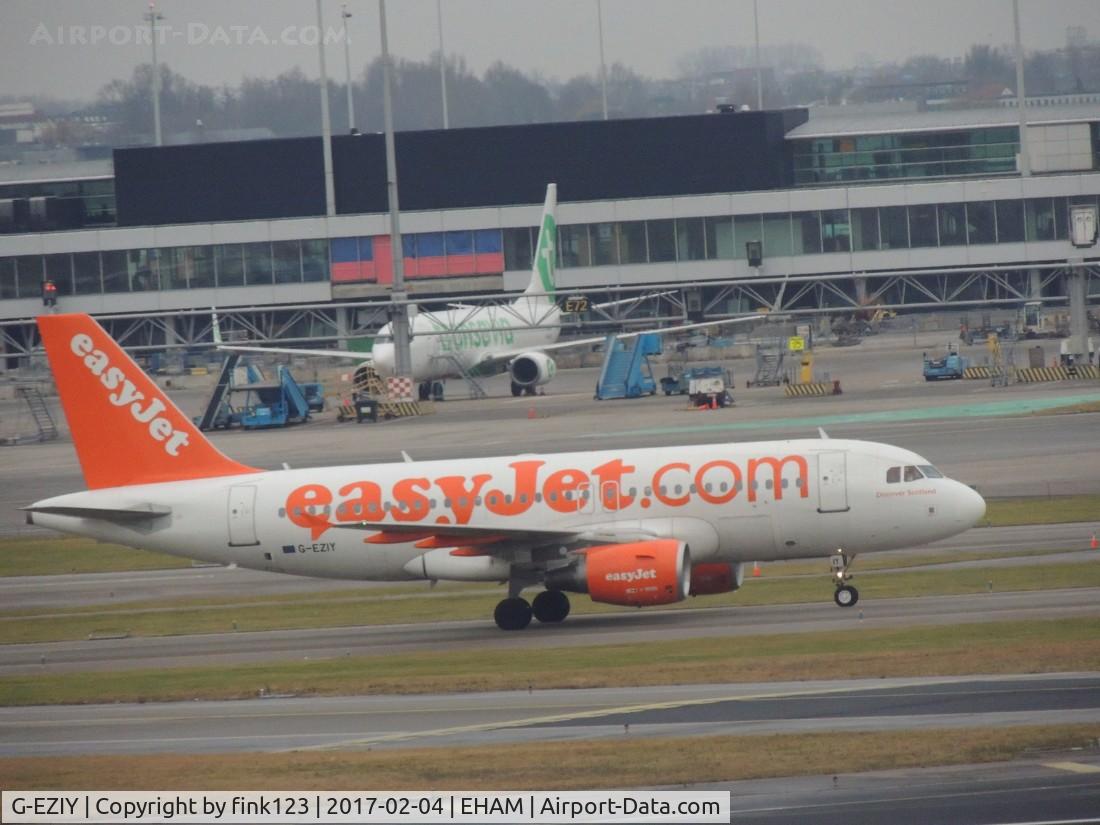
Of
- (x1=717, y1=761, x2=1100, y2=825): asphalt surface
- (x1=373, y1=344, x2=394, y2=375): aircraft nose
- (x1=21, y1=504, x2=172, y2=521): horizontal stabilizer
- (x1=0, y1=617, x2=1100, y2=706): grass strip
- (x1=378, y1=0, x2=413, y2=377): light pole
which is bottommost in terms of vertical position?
(x1=717, y1=761, x2=1100, y2=825): asphalt surface

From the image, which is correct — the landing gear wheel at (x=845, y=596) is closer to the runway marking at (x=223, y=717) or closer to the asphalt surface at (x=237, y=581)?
the asphalt surface at (x=237, y=581)

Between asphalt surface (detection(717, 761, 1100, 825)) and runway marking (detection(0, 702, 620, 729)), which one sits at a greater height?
runway marking (detection(0, 702, 620, 729))

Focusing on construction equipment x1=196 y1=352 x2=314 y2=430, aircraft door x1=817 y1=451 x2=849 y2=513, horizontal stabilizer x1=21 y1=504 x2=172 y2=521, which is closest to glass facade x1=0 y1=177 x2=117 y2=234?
construction equipment x1=196 y1=352 x2=314 y2=430

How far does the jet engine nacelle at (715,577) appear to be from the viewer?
41.1 m

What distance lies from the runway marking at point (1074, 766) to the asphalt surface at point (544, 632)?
1279 centimetres

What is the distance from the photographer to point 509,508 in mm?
41656

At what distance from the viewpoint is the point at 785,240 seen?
139000 mm

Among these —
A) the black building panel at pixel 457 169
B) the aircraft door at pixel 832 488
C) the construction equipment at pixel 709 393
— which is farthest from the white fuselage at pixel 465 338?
the aircraft door at pixel 832 488

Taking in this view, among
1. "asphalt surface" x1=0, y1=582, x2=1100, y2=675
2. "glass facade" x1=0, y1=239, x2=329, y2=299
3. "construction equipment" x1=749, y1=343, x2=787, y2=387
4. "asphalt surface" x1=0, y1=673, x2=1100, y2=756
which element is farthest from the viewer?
"glass facade" x1=0, y1=239, x2=329, y2=299

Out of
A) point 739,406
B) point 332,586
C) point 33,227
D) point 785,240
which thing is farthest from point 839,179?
point 332,586

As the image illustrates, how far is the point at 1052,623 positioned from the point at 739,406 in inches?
2298

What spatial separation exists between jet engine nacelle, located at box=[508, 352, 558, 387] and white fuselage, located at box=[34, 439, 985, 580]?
67.7m

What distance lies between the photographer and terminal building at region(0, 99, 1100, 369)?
137000 mm

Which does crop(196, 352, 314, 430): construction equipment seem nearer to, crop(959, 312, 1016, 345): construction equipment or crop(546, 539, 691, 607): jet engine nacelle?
crop(959, 312, 1016, 345): construction equipment
